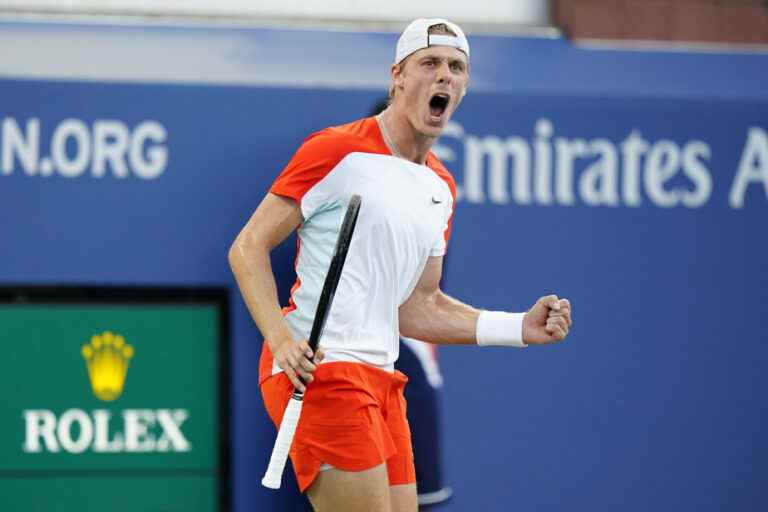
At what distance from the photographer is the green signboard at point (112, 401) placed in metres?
5.27

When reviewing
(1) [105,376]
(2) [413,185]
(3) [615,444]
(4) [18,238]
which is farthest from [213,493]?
(2) [413,185]

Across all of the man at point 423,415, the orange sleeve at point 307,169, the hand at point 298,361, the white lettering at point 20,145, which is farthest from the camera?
the white lettering at point 20,145

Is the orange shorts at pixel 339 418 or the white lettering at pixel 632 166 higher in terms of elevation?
the white lettering at pixel 632 166

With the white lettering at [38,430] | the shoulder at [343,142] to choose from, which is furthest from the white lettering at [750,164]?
the white lettering at [38,430]

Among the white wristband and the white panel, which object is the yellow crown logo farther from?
the white wristband

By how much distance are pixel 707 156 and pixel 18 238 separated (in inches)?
105

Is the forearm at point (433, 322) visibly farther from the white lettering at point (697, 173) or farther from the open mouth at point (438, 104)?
the white lettering at point (697, 173)

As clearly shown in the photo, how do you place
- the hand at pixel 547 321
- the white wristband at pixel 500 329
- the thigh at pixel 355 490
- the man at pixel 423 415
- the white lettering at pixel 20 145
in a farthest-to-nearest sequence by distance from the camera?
1. the white lettering at pixel 20 145
2. the man at pixel 423 415
3. the white wristband at pixel 500 329
4. the hand at pixel 547 321
5. the thigh at pixel 355 490

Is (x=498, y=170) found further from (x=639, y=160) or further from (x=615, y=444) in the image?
(x=615, y=444)

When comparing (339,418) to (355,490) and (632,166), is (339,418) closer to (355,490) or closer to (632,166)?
(355,490)

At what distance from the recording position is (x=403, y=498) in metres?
3.74

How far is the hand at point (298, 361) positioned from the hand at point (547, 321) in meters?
0.67

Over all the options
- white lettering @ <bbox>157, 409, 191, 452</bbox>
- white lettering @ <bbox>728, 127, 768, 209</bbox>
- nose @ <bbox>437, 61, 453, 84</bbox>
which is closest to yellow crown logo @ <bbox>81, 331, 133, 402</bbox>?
white lettering @ <bbox>157, 409, 191, 452</bbox>

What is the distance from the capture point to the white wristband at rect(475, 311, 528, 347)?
12.8 ft
